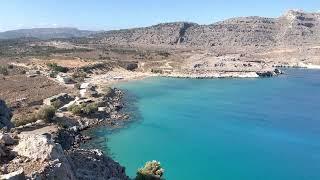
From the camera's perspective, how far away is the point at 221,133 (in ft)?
182

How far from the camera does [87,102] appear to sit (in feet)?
219

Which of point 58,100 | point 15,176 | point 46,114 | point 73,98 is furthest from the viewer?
point 73,98

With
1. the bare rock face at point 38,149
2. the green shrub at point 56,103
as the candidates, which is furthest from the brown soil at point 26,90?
the bare rock face at point 38,149

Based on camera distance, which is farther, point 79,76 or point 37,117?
point 79,76

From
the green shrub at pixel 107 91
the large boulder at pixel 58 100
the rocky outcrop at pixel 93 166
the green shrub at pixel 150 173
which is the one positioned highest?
the rocky outcrop at pixel 93 166

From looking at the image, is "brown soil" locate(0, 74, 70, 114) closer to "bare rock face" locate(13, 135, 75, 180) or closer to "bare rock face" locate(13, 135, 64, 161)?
"bare rock face" locate(13, 135, 64, 161)

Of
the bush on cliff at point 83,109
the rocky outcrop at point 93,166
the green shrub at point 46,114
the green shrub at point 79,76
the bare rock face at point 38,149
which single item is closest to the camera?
the bare rock face at point 38,149

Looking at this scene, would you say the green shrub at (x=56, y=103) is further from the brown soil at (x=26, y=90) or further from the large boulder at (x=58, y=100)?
the brown soil at (x=26, y=90)

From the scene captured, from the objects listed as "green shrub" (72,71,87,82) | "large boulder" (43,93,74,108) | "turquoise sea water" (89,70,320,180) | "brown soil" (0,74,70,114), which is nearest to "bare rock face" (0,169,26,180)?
"turquoise sea water" (89,70,320,180)

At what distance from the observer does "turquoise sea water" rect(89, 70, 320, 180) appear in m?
42.0

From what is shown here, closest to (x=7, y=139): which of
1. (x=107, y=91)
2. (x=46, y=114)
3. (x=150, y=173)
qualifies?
(x=150, y=173)

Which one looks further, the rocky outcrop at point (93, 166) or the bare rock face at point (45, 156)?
the rocky outcrop at point (93, 166)

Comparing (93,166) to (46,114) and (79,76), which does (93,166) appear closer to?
(46,114)

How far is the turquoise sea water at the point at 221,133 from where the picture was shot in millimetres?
42000
